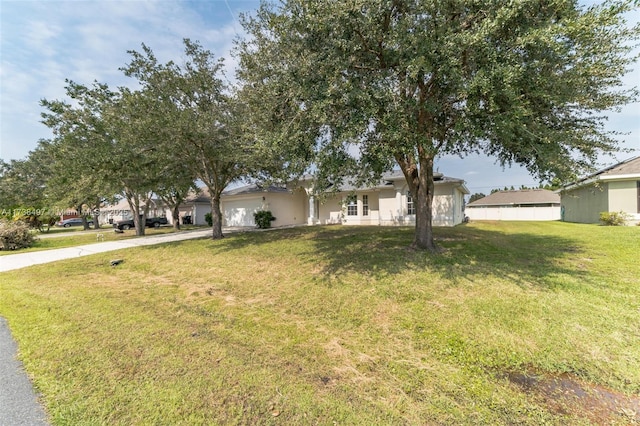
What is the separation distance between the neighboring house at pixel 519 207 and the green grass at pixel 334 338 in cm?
2502

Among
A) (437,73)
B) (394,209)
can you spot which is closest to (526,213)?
(394,209)

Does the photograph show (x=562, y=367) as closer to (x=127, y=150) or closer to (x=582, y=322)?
(x=582, y=322)

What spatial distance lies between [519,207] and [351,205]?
27.7 m

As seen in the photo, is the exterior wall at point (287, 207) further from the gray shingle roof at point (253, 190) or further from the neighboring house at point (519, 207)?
the neighboring house at point (519, 207)

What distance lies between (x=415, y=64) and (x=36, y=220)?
119 ft

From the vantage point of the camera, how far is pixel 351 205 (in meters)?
21.8

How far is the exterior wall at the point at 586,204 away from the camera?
1909 cm

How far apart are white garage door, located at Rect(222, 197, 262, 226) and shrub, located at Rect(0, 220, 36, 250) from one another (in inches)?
501

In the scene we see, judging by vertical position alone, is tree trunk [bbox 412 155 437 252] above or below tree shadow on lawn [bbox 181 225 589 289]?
above

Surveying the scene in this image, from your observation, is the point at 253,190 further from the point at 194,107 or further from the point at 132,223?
the point at 132,223

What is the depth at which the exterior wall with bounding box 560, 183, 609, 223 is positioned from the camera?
19094 millimetres

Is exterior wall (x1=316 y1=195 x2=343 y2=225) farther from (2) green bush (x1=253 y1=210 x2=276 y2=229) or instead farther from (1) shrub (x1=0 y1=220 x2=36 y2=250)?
(1) shrub (x1=0 y1=220 x2=36 y2=250)

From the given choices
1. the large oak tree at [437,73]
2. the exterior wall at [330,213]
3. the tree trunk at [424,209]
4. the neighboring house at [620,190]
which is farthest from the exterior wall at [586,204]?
the exterior wall at [330,213]

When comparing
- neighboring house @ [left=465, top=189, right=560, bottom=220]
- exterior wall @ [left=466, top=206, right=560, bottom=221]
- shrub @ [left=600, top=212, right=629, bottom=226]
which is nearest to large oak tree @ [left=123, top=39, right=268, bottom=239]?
shrub @ [left=600, top=212, right=629, bottom=226]
